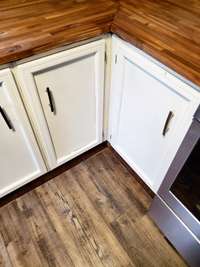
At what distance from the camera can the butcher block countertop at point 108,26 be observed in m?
0.75

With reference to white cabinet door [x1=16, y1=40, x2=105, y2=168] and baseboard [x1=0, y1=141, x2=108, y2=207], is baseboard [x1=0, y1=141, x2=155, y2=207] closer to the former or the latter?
baseboard [x1=0, y1=141, x2=108, y2=207]

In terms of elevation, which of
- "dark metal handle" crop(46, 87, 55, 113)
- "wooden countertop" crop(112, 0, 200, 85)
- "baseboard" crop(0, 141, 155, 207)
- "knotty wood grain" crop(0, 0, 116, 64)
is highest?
"knotty wood grain" crop(0, 0, 116, 64)

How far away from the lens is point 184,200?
0.90 m

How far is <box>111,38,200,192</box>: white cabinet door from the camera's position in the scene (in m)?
0.80

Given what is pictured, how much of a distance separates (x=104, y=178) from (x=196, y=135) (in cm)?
84

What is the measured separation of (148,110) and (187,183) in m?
0.34

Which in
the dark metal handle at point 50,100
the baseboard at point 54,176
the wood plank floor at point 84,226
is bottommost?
the wood plank floor at point 84,226

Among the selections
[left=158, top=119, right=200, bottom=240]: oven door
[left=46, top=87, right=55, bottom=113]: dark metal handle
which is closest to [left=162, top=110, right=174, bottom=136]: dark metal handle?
[left=158, top=119, right=200, bottom=240]: oven door

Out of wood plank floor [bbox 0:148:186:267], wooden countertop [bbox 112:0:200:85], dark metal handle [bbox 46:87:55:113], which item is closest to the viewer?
wooden countertop [bbox 112:0:200:85]

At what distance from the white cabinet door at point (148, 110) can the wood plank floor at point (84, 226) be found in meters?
0.24

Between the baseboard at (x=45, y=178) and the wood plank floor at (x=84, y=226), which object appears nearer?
the wood plank floor at (x=84, y=226)

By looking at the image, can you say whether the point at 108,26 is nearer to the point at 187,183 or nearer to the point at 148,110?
the point at 148,110

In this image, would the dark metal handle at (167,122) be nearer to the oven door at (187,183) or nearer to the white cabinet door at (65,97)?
the oven door at (187,183)

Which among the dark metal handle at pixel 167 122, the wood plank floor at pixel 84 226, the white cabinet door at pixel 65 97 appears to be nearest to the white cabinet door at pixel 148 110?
the dark metal handle at pixel 167 122
